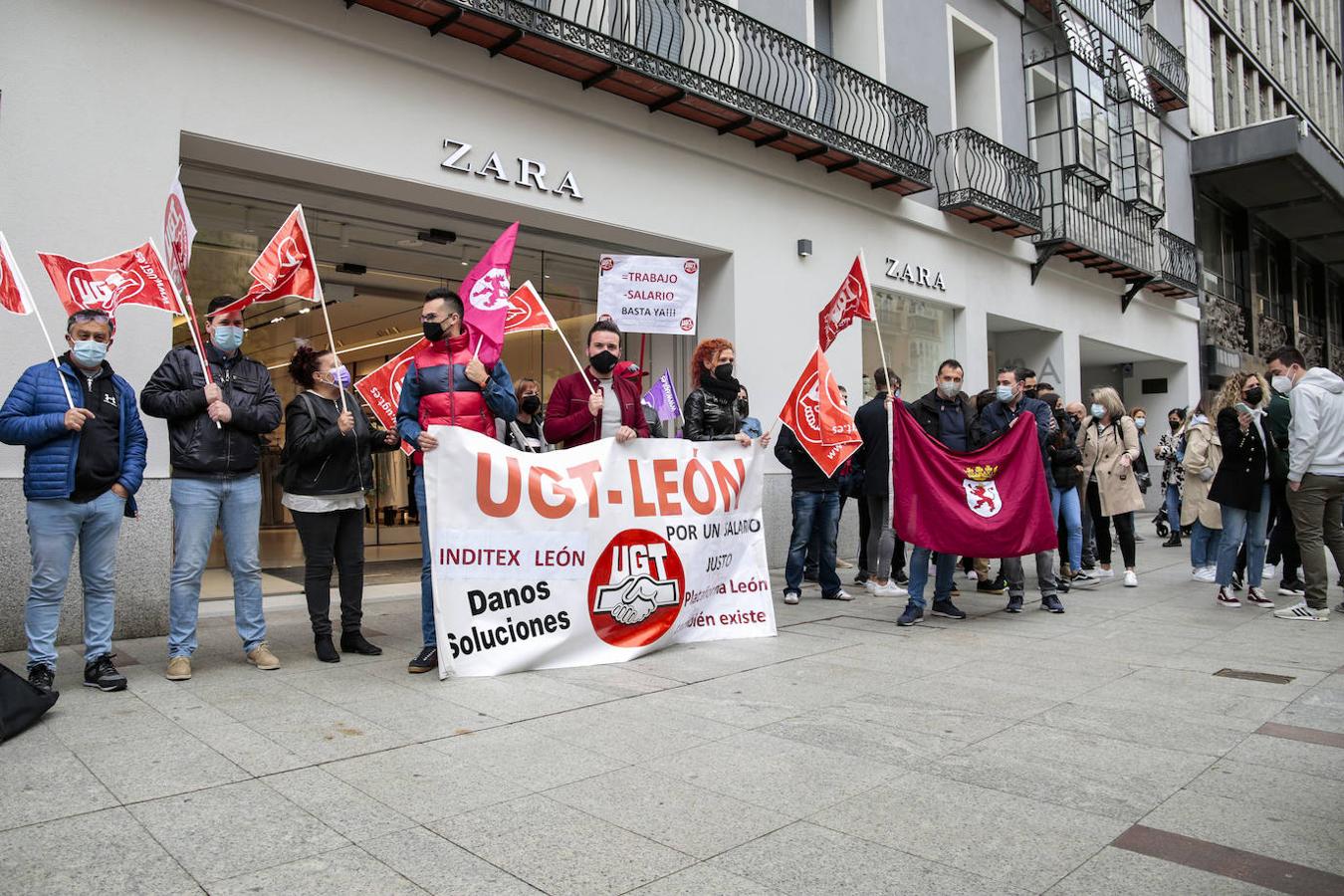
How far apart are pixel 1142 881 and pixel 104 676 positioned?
4.99m

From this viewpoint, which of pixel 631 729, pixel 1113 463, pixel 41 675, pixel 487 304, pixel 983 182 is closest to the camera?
pixel 631 729

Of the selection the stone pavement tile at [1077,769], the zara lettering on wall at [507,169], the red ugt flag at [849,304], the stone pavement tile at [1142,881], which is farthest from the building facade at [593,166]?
the stone pavement tile at [1142,881]

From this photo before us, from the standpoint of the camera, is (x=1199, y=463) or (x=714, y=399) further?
(x=1199, y=463)

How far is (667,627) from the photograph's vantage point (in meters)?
6.09

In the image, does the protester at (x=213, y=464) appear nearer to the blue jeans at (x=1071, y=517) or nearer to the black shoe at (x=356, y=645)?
the black shoe at (x=356, y=645)

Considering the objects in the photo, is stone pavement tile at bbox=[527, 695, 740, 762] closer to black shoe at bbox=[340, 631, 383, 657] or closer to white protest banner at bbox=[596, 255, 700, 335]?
black shoe at bbox=[340, 631, 383, 657]

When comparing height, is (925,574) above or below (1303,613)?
above

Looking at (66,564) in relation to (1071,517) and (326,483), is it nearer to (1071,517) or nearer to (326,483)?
(326,483)

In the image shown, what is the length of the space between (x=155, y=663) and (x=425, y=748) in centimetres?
270

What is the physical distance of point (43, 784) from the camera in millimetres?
3447

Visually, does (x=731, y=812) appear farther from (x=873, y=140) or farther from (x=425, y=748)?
(x=873, y=140)

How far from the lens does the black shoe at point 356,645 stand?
6.02m

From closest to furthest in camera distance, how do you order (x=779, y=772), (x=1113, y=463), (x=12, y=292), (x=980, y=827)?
(x=980, y=827) → (x=779, y=772) → (x=12, y=292) → (x=1113, y=463)

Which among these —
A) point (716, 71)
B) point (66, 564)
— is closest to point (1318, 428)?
point (716, 71)
